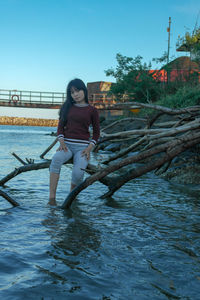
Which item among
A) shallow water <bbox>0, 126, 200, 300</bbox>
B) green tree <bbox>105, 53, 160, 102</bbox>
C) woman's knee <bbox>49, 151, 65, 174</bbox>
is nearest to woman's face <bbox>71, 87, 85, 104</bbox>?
woman's knee <bbox>49, 151, 65, 174</bbox>

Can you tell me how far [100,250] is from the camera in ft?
8.49

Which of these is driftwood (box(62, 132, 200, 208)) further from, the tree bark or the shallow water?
the shallow water

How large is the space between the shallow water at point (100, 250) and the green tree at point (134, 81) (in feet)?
71.4

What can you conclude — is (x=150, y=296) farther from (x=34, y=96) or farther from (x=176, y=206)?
(x=34, y=96)

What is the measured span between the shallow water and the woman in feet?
1.60

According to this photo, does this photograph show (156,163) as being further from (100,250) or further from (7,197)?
(7,197)

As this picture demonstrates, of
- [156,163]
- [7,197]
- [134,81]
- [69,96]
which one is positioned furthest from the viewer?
[134,81]

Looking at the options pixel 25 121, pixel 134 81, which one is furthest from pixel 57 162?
pixel 25 121

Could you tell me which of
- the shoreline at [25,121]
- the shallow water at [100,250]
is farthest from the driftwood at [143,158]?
the shoreline at [25,121]

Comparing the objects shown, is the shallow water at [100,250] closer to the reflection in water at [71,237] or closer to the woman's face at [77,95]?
the reflection in water at [71,237]

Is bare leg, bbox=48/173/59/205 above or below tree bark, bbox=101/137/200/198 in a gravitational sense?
below

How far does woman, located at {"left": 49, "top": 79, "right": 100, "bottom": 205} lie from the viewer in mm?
4117

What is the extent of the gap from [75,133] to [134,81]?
23.8 metres

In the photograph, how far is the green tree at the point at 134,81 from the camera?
Answer: 25.7 metres
